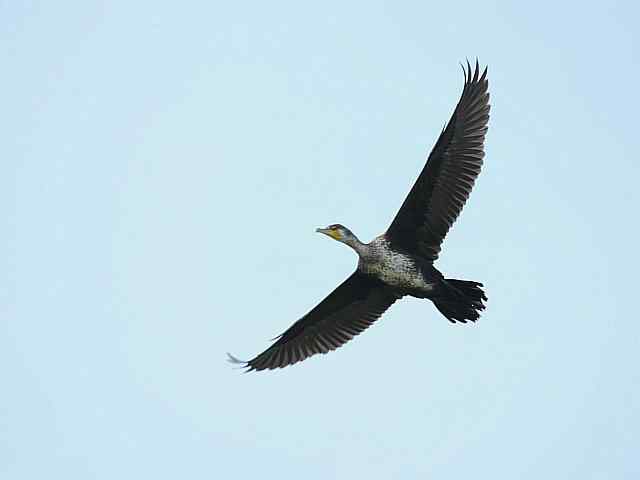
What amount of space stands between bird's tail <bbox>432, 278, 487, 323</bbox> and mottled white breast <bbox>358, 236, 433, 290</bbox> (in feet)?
0.85

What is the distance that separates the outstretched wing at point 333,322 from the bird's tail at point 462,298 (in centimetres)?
120

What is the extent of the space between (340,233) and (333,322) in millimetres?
1419

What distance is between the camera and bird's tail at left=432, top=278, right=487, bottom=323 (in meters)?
15.2

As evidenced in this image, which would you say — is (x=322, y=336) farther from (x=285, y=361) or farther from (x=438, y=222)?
(x=438, y=222)

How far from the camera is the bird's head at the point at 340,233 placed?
16156 mm

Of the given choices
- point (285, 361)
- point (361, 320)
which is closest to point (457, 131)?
point (361, 320)

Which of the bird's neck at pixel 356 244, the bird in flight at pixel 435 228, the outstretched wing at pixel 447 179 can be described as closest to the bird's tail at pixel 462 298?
the bird in flight at pixel 435 228

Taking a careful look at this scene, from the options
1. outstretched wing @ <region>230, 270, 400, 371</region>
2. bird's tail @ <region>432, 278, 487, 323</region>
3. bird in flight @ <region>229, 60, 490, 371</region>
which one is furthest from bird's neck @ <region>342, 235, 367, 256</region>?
bird's tail @ <region>432, 278, 487, 323</region>

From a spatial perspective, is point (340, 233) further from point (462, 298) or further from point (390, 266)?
point (462, 298)

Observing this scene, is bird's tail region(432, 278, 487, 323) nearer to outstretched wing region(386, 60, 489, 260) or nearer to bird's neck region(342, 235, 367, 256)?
outstretched wing region(386, 60, 489, 260)

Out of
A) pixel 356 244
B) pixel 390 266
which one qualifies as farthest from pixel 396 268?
pixel 356 244

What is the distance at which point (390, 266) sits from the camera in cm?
1578

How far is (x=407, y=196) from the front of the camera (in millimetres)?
15523

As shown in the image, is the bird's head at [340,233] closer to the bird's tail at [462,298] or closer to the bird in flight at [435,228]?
the bird in flight at [435,228]
